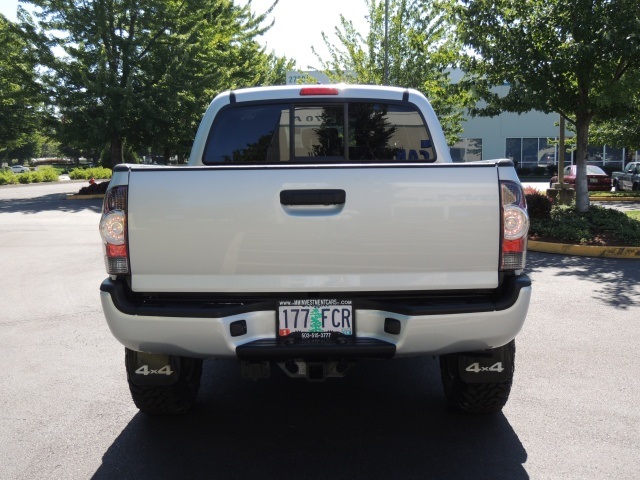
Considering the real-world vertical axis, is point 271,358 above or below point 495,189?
below

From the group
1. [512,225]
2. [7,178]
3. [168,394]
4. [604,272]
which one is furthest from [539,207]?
[7,178]

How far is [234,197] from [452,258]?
3.67ft

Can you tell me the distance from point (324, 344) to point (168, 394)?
1200 mm

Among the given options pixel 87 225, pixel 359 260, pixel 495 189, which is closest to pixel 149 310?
pixel 359 260

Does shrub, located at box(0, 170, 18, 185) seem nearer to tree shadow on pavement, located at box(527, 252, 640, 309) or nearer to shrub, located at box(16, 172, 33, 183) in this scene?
shrub, located at box(16, 172, 33, 183)

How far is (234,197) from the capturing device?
118 inches

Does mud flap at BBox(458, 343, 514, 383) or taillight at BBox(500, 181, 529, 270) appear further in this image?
mud flap at BBox(458, 343, 514, 383)

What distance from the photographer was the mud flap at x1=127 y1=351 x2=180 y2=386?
11.2 ft

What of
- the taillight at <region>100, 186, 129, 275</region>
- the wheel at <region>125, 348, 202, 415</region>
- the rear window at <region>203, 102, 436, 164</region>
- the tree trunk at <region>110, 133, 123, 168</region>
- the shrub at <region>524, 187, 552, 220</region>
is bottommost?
the wheel at <region>125, 348, 202, 415</region>

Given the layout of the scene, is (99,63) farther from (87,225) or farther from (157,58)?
(87,225)

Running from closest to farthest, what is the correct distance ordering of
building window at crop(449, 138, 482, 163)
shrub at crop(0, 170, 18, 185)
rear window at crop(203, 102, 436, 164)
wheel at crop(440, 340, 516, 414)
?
wheel at crop(440, 340, 516, 414)
rear window at crop(203, 102, 436, 164)
shrub at crop(0, 170, 18, 185)
building window at crop(449, 138, 482, 163)

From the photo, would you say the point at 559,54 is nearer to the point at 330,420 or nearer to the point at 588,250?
the point at 588,250

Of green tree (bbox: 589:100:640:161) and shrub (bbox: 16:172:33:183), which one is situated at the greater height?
green tree (bbox: 589:100:640:161)

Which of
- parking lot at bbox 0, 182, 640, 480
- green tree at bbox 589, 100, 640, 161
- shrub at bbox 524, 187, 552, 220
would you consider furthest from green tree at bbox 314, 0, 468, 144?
parking lot at bbox 0, 182, 640, 480
